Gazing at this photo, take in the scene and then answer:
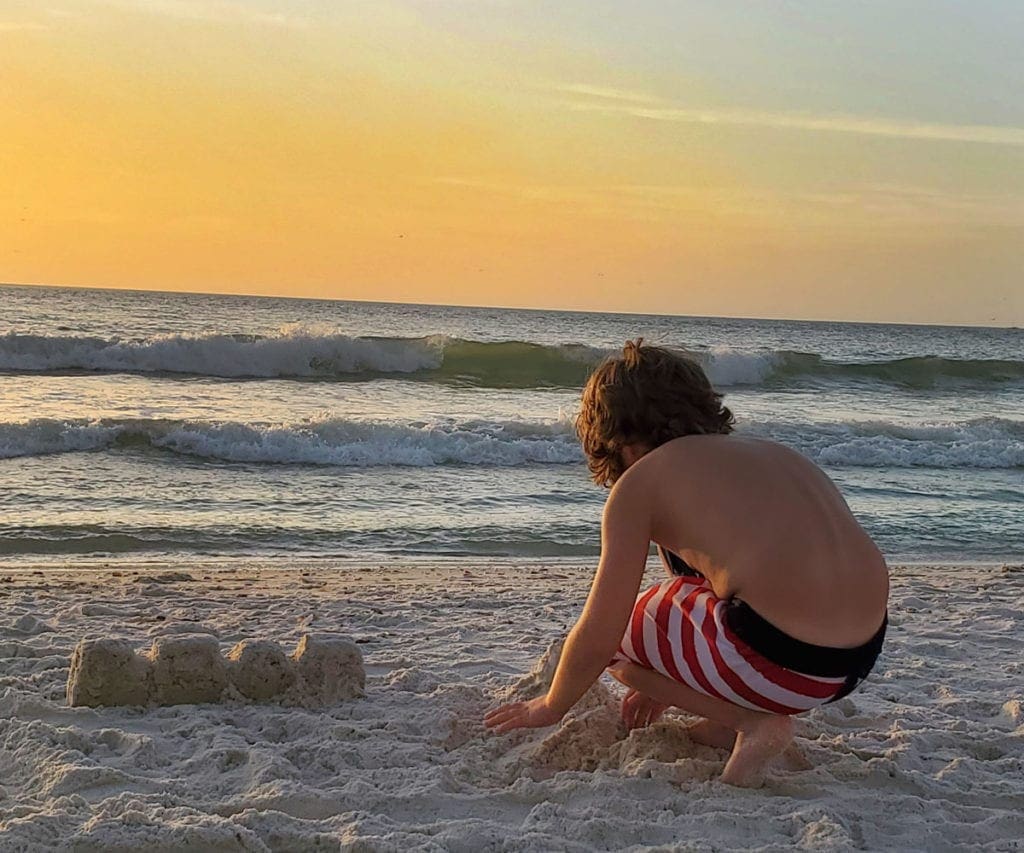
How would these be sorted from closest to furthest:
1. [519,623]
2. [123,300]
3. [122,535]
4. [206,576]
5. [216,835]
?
[216,835], [519,623], [206,576], [122,535], [123,300]

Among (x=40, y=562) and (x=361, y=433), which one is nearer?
(x=40, y=562)

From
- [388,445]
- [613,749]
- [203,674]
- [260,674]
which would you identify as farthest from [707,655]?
[388,445]

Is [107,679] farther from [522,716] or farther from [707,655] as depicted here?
[707,655]

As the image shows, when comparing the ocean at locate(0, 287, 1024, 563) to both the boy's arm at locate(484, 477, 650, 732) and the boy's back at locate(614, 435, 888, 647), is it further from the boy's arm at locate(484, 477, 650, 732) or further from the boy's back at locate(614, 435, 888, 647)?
the boy's back at locate(614, 435, 888, 647)

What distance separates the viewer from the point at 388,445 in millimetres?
10398

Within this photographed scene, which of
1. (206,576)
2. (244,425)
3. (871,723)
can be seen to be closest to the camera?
(871,723)

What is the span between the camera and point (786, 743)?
8.89 ft

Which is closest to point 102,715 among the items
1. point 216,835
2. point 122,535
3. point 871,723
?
point 216,835

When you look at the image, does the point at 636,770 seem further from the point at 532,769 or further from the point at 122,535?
the point at 122,535

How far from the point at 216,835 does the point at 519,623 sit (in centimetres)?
244

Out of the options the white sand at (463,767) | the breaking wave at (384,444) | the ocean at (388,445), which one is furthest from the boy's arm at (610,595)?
the breaking wave at (384,444)

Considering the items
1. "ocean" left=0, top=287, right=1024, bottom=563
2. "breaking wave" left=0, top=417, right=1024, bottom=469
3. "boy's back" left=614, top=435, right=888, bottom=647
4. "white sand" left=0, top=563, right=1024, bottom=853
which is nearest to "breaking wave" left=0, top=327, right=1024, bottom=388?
"ocean" left=0, top=287, right=1024, bottom=563

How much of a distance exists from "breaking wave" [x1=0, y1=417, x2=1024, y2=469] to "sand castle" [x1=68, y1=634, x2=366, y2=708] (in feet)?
21.4

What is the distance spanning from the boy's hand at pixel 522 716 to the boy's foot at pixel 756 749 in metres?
0.46
